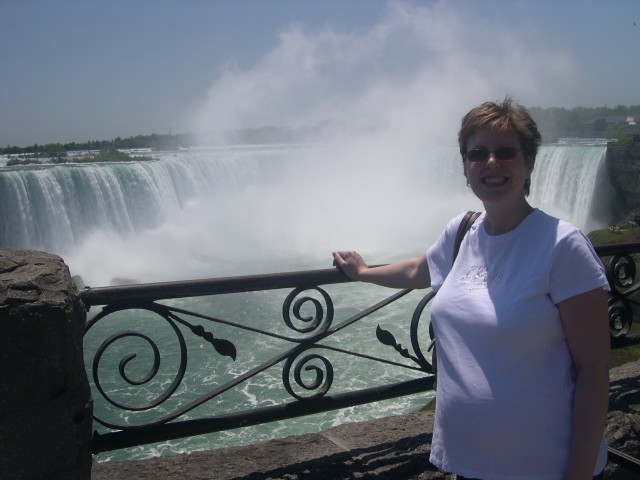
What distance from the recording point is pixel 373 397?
7.66 ft

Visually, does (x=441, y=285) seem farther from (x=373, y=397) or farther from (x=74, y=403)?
(x=74, y=403)

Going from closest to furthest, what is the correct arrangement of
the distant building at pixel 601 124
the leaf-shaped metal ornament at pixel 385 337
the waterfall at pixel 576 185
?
1. the leaf-shaped metal ornament at pixel 385 337
2. the waterfall at pixel 576 185
3. the distant building at pixel 601 124

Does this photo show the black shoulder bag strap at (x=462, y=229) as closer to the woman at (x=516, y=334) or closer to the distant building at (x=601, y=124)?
the woman at (x=516, y=334)

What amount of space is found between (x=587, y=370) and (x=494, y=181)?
505 mm

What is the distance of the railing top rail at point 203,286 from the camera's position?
1.93 metres

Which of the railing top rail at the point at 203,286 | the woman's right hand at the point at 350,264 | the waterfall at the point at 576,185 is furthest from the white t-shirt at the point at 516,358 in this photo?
the waterfall at the point at 576,185

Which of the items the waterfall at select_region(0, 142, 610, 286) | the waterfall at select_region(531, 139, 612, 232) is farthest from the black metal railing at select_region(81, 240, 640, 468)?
the waterfall at select_region(531, 139, 612, 232)

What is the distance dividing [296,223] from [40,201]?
11.1m

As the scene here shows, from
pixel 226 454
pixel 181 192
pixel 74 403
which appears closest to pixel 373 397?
pixel 226 454

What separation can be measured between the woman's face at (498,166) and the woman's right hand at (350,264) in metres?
0.70

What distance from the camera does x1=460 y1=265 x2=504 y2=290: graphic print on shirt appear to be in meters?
1.46

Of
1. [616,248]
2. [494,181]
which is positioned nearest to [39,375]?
[494,181]

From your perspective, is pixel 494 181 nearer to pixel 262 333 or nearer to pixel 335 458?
pixel 262 333

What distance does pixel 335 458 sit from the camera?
2170 millimetres
